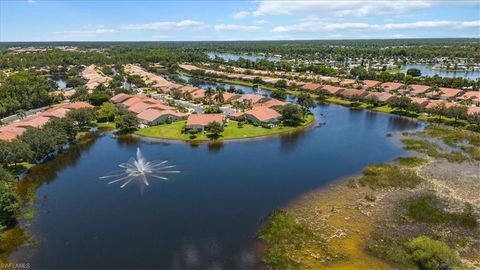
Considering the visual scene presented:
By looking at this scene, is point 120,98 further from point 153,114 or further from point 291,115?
point 291,115

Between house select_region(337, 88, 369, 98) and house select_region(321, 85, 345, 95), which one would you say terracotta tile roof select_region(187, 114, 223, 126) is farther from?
house select_region(321, 85, 345, 95)

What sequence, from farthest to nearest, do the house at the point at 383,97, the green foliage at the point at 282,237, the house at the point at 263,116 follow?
the house at the point at 383,97
the house at the point at 263,116
the green foliage at the point at 282,237

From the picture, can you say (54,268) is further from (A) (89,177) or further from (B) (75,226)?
(A) (89,177)

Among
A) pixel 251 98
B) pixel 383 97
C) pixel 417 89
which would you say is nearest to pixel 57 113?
pixel 251 98

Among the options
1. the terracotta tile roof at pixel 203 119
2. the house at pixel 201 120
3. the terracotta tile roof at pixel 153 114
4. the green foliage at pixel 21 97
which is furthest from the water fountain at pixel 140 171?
the green foliage at pixel 21 97

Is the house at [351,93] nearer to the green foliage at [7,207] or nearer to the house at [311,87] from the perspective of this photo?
the house at [311,87]

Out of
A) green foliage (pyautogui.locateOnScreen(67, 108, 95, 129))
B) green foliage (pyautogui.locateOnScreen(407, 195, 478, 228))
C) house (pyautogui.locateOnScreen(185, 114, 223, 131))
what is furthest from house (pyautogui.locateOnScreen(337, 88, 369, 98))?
green foliage (pyautogui.locateOnScreen(67, 108, 95, 129))

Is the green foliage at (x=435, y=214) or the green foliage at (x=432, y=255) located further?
the green foliage at (x=435, y=214)

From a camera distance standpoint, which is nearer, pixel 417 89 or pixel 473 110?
pixel 473 110
